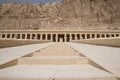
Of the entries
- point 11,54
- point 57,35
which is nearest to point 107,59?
point 11,54

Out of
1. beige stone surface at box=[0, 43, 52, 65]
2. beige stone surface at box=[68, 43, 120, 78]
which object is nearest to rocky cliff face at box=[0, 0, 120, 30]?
beige stone surface at box=[0, 43, 52, 65]

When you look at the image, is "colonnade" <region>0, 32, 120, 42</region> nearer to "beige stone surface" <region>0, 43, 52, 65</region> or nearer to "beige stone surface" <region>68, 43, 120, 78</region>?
"beige stone surface" <region>0, 43, 52, 65</region>

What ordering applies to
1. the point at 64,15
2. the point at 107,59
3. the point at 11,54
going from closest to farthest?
the point at 107,59
the point at 11,54
the point at 64,15

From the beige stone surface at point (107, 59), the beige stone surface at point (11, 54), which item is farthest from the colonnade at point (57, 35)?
the beige stone surface at point (107, 59)

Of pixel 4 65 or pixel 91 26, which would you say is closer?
pixel 4 65

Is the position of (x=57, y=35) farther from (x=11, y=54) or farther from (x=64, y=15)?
(x=11, y=54)

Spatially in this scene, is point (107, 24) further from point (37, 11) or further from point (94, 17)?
point (37, 11)

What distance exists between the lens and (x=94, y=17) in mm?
75688

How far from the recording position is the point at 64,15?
81438 mm

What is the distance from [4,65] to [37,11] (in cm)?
8231

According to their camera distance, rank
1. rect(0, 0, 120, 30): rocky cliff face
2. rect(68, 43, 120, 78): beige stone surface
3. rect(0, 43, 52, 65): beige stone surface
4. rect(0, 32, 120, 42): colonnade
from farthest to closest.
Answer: rect(0, 0, 120, 30): rocky cliff face < rect(0, 32, 120, 42): colonnade < rect(0, 43, 52, 65): beige stone surface < rect(68, 43, 120, 78): beige stone surface

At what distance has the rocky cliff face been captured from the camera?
228 feet

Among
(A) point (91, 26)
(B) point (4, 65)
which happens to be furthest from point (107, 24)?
(B) point (4, 65)

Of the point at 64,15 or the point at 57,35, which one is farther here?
the point at 64,15
